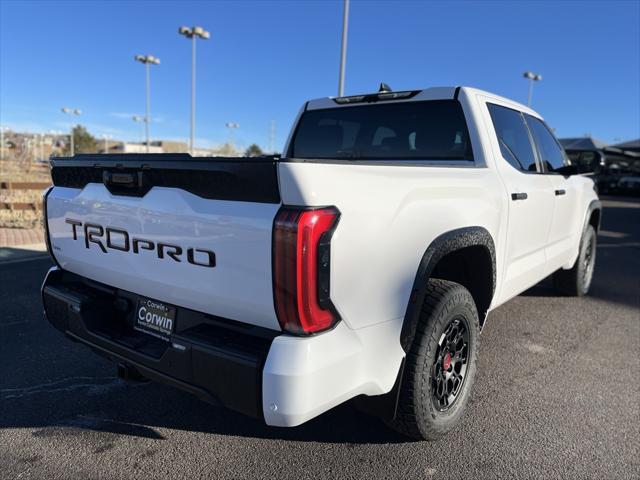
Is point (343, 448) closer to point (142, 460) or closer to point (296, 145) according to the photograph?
point (142, 460)

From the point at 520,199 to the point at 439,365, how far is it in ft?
4.50

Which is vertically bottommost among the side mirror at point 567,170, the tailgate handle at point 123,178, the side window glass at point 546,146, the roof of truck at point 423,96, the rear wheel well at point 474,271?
the rear wheel well at point 474,271

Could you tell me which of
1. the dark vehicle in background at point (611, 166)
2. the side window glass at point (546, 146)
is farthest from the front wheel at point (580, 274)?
the side window glass at point (546, 146)

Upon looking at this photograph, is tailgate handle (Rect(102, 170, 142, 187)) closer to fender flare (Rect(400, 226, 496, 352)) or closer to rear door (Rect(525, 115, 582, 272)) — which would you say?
fender flare (Rect(400, 226, 496, 352))

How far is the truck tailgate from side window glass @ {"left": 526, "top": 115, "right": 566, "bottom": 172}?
10.2 feet

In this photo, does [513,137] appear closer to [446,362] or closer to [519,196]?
[519,196]

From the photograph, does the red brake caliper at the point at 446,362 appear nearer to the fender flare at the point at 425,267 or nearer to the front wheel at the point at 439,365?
the front wheel at the point at 439,365

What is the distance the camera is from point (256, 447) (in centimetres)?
257

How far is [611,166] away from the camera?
34.2 meters

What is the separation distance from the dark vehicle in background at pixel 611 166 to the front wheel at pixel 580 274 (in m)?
0.80

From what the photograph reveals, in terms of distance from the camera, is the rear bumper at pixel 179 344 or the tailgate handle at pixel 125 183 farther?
the tailgate handle at pixel 125 183

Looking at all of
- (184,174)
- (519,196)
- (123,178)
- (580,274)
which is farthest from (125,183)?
(580,274)

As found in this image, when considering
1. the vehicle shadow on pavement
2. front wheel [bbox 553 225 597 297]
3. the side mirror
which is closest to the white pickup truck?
the vehicle shadow on pavement

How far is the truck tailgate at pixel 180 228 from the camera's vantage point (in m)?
1.84
